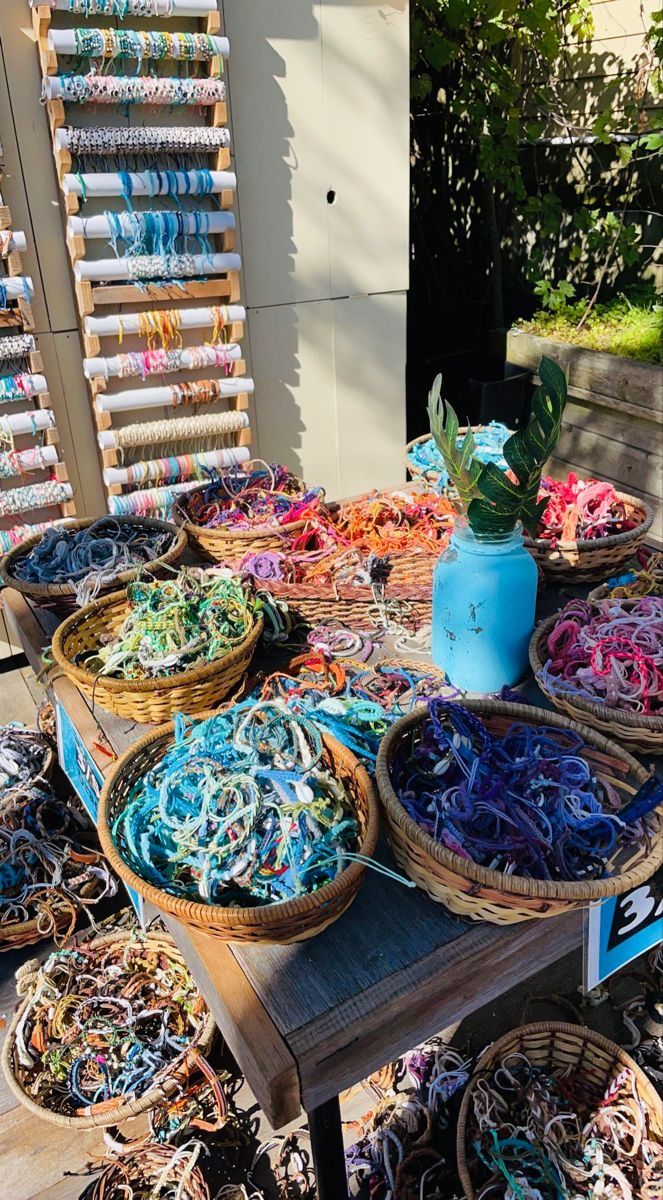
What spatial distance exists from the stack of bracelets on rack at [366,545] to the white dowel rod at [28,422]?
1167 millimetres

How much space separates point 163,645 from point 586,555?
2.97 ft

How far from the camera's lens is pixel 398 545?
73.9 inches

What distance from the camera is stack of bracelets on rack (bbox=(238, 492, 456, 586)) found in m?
1.77

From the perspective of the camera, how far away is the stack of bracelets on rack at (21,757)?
7.30ft

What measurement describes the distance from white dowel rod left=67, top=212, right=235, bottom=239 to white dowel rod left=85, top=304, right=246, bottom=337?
25 centimetres

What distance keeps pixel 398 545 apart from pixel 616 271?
12.6ft

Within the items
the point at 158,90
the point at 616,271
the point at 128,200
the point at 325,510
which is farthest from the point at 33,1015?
the point at 616,271

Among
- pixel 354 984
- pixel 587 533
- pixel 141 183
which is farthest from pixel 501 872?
pixel 141 183

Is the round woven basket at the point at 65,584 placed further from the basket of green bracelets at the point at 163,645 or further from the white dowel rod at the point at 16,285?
the white dowel rod at the point at 16,285

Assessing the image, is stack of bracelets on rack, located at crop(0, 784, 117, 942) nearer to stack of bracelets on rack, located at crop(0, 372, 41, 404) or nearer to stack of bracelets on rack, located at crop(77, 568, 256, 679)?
stack of bracelets on rack, located at crop(77, 568, 256, 679)

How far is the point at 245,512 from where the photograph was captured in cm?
208

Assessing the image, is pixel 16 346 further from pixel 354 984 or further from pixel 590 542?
pixel 354 984

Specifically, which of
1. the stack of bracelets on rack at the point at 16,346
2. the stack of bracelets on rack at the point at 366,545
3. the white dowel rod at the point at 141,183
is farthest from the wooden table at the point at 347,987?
the white dowel rod at the point at 141,183

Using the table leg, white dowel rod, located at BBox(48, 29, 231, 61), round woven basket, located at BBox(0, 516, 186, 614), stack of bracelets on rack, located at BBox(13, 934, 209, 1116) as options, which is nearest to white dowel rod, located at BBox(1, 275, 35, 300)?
white dowel rod, located at BBox(48, 29, 231, 61)
